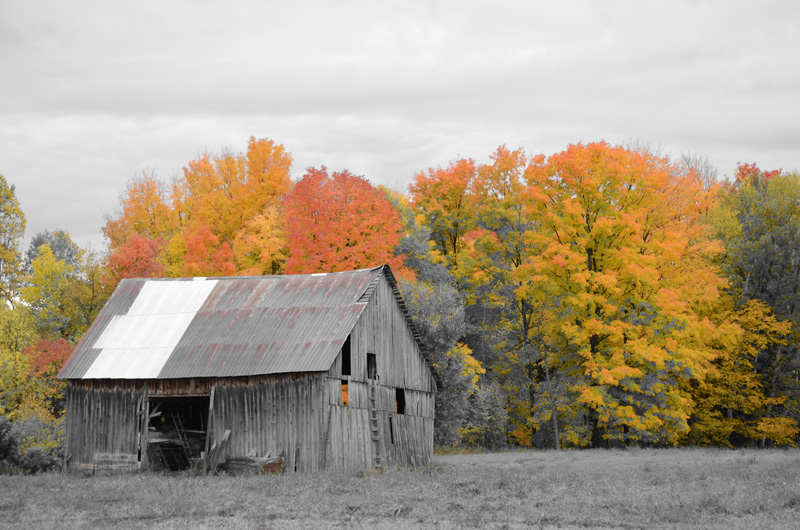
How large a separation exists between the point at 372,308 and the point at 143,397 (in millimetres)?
9442

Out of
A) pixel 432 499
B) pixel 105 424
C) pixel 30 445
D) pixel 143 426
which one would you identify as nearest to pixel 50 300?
pixel 30 445

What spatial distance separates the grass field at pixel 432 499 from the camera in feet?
57.8

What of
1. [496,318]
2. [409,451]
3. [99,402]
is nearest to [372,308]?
[409,451]

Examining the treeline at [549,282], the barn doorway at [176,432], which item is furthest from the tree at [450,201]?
the barn doorway at [176,432]

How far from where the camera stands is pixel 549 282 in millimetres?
40156

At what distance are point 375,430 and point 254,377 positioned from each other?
499 cm

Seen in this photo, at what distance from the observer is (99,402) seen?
30828mm

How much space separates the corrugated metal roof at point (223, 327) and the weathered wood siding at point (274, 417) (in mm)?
697

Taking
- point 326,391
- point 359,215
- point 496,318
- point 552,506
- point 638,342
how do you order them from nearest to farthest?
point 552,506 → point 326,391 → point 638,342 → point 359,215 → point 496,318

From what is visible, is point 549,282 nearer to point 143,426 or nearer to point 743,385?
point 743,385

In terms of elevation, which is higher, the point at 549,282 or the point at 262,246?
the point at 262,246

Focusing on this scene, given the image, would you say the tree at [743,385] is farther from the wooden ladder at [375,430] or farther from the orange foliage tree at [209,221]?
the orange foliage tree at [209,221]

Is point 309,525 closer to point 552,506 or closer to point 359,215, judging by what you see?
point 552,506

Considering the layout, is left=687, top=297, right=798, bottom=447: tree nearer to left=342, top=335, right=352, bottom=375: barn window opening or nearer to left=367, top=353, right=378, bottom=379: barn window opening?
left=367, top=353, right=378, bottom=379: barn window opening
